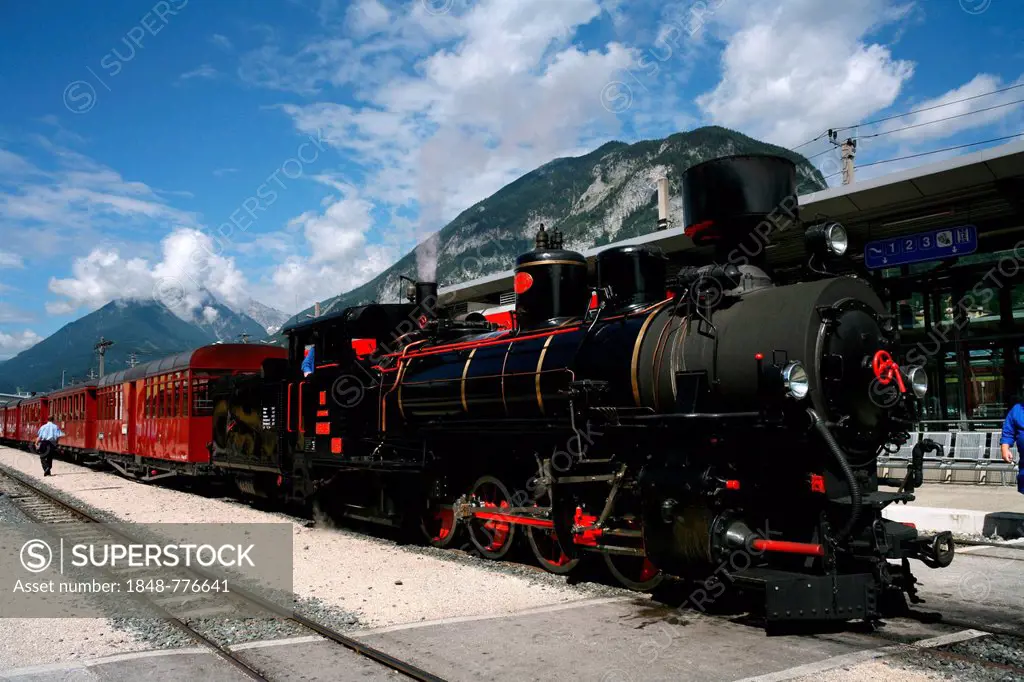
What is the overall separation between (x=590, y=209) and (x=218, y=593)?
144962 millimetres

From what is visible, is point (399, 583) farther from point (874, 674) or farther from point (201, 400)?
point (201, 400)

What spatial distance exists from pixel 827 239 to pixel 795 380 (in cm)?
153

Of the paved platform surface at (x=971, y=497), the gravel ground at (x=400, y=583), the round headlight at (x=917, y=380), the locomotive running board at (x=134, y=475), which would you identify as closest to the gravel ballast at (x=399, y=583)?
the gravel ground at (x=400, y=583)

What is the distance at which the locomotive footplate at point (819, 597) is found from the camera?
528cm

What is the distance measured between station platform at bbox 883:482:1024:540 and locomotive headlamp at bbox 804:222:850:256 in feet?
15.5

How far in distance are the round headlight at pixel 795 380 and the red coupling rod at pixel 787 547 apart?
1085 mm

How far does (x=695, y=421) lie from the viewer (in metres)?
5.98

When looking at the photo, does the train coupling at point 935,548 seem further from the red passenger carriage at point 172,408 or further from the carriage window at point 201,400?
the carriage window at point 201,400

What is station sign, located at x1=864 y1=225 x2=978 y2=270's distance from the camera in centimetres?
1424

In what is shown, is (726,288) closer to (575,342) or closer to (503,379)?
(575,342)

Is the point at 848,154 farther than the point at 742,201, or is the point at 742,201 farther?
the point at 848,154

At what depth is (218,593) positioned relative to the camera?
745 centimetres

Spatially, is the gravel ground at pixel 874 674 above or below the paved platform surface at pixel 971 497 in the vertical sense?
below

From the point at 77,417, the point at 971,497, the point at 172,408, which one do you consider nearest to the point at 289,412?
the point at 172,408
